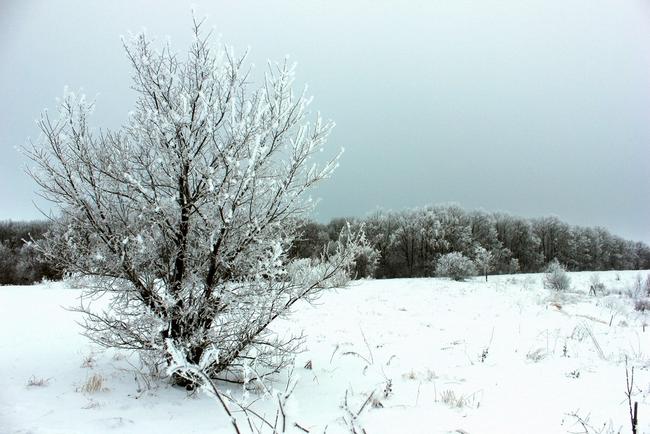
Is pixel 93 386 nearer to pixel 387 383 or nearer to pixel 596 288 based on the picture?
pixel 387 383

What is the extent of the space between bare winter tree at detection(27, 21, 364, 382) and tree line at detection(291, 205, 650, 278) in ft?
146

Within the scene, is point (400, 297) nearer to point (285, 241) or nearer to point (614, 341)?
point (614, 341)

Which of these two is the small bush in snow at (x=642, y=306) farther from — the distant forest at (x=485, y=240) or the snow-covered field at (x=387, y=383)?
the distant forest at (x=485, y=240)

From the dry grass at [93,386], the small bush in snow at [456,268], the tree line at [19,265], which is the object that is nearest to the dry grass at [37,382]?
the dry grass at [93,386]

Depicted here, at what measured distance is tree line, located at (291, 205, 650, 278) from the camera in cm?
5131

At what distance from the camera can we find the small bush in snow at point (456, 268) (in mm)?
26188

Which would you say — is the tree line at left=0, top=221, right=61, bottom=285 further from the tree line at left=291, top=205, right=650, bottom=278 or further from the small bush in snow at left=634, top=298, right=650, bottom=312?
the small bush in snow at left=634, top=298, right=650, bottom=312

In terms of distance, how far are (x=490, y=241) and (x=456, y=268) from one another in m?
28.6

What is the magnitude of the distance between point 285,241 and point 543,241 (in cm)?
6090

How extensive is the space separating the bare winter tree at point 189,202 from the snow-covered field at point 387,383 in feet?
2.36

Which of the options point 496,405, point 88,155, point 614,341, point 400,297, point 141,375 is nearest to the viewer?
point 496,405

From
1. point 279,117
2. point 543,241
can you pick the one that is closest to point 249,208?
point 279,117

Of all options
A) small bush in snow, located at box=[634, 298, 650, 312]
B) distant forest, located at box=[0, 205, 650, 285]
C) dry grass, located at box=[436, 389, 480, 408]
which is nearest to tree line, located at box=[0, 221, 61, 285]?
distant forest, located at box=[0, 205, 650, 285]

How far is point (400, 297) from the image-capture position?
1780 cm
